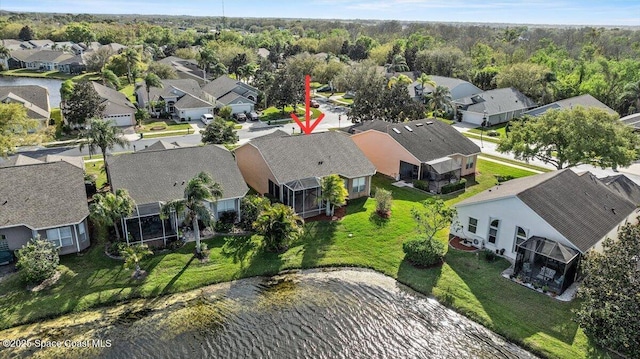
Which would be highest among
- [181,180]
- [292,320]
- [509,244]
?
[181,180]

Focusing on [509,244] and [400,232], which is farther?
[400,232]

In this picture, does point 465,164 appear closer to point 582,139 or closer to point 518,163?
point 518,163

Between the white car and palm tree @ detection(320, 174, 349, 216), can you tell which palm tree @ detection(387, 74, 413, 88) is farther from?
palm tree @ detection(320, 174, 349, 216)

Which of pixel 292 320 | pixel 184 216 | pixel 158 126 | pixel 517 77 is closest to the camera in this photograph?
pixel 292 320

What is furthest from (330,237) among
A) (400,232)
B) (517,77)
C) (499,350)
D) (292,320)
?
(517,77)

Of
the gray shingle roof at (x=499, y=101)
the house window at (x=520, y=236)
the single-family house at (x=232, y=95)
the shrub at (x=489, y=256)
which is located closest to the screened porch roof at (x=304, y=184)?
the shrub at (x=489, y=256)

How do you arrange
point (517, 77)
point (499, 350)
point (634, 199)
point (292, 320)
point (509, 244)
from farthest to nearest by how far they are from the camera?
point (517, 77), point (634, 199), point (509, 244), point (292, 320), point (499, 350)

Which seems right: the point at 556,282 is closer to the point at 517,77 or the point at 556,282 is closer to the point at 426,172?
the point at 426,172
